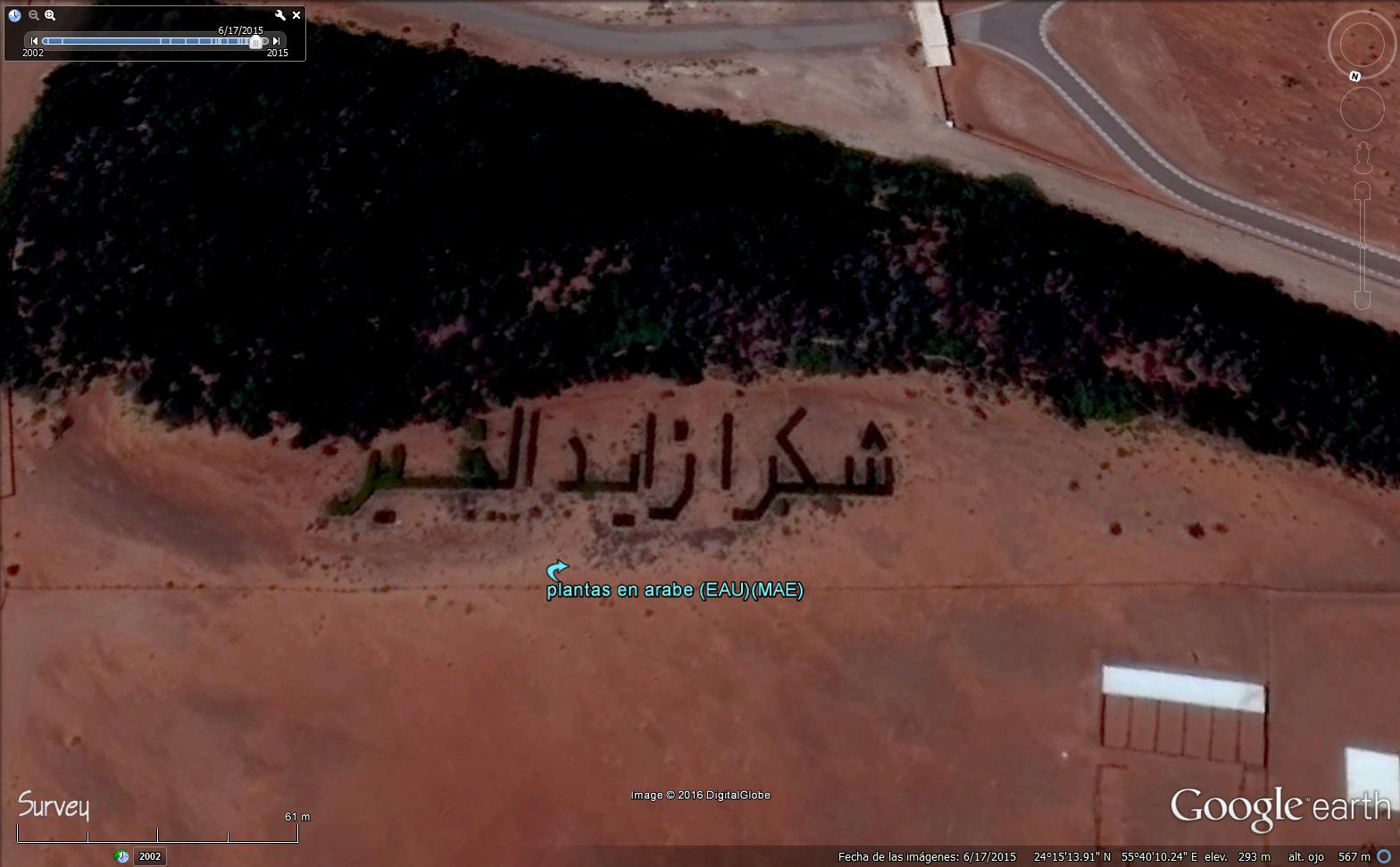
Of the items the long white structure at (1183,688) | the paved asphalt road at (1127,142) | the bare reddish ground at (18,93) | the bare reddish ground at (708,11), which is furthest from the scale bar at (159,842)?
the paved asphalt road at (1127,142)

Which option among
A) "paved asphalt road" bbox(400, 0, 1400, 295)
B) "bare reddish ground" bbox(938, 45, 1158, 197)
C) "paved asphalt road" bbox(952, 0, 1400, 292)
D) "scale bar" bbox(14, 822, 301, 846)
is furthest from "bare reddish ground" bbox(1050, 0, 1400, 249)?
"scale bar" bbox(14, 822, 301, 846)

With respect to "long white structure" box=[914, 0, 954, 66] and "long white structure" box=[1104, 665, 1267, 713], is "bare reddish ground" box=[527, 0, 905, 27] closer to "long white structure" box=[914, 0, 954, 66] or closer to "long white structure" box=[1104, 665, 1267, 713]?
"long white structure" box=[914, 0, 954, 66]

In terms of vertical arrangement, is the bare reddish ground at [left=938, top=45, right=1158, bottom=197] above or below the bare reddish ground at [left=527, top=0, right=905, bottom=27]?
below

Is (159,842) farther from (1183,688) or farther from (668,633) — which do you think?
(1183,688)

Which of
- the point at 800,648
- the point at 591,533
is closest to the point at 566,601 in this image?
the point at 591,533

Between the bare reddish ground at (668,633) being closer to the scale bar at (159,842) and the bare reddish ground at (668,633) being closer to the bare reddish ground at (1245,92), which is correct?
the scale bar at (159,842)

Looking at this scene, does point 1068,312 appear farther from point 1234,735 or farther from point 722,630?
point 722,630

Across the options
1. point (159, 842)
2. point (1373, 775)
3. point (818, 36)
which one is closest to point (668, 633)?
point (159, 842)
